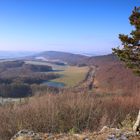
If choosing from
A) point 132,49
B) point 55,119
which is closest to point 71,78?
point 55,119

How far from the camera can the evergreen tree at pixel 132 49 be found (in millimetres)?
7973

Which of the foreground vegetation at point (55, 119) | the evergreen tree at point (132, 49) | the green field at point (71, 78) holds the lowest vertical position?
the green field at point (71, 78)

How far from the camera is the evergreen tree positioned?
7973 millimetres

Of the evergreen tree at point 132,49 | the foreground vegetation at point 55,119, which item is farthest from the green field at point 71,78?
the evergreen tree at point 132,49

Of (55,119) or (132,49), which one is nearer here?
(132,49)

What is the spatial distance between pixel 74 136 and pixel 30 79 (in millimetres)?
77704

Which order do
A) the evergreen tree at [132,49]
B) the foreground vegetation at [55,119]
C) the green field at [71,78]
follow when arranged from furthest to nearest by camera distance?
1. the green field at [71,78]
2. the foreground vegetation at [55,119]
3. the evergreen tree at [132,49]

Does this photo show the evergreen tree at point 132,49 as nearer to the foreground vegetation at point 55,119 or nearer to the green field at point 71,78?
the foreground vegetation at point 55,119

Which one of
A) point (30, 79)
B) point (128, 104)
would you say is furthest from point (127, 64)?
point (30, 79)

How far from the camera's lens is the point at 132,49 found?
8172 mm

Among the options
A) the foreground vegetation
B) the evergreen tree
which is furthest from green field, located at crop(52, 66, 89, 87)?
the evergreen tree

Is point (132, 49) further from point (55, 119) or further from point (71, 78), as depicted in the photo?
Answer: point (71, 78)

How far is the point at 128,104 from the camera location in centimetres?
3169

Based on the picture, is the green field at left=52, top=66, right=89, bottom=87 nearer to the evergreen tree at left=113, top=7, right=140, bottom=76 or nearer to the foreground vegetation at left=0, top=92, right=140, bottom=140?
the foreground vegetation at left=0, top=92, right=140, bottom=140
